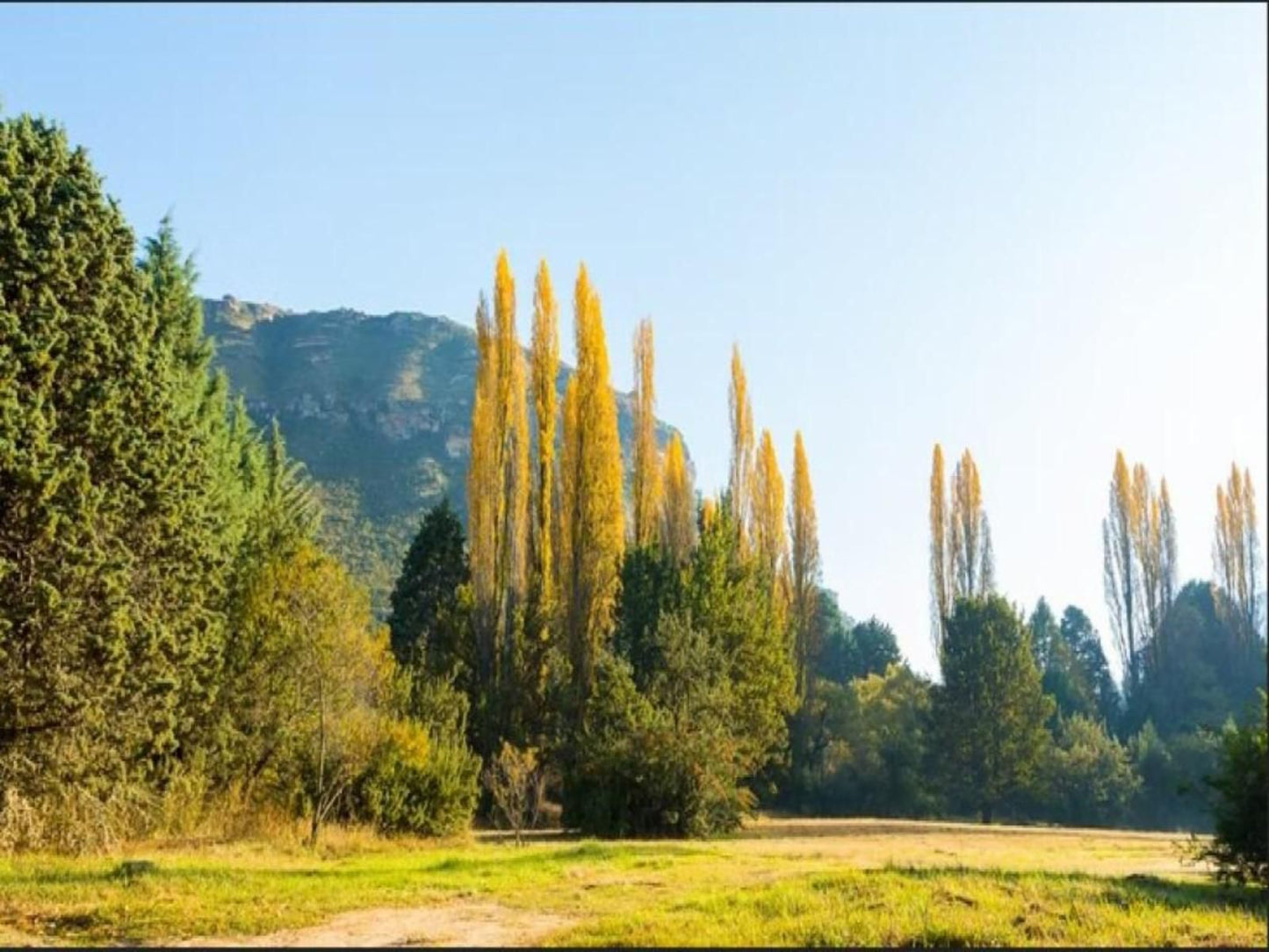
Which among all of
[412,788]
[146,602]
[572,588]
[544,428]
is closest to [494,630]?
[572,588]

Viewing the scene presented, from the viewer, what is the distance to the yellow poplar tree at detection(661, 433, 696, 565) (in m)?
41.7

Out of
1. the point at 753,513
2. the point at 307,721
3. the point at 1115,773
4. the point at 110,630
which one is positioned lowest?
the point at 1115,773

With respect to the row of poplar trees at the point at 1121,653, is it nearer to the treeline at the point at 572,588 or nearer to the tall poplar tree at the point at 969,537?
the tall poplar tree at the point at 969,537

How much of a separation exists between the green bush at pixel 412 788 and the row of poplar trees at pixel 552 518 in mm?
9713

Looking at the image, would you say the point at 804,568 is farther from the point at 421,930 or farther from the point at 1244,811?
the point at 421,930

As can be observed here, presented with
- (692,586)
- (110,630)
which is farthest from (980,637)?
(110,630)

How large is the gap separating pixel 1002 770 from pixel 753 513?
532 inches

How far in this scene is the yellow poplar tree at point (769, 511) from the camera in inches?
1809

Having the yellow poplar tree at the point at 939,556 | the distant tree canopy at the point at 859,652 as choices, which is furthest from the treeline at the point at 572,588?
the distant tree canopy at the point at 859,652

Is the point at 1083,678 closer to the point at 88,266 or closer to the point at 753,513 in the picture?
the point at 753,513

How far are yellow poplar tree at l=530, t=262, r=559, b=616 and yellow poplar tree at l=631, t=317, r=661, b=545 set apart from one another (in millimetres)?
3557

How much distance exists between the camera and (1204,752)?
151ft

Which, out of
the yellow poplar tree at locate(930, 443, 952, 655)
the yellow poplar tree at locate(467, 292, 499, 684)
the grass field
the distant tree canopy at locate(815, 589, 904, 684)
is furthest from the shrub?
the distant tree canopy at locate(815, 589, 904, 684)

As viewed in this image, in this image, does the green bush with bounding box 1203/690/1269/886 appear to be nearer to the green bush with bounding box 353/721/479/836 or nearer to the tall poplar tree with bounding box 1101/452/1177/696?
the green bush with bounding box 353/721/479/836
